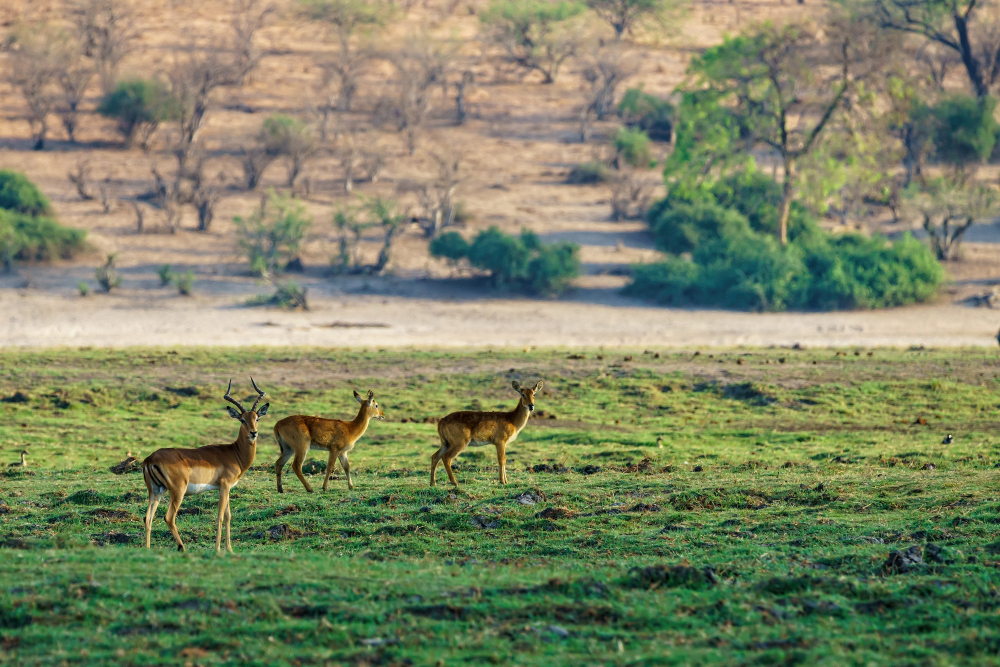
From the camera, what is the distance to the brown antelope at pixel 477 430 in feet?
42.9

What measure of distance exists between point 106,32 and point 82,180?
14461 millimetres

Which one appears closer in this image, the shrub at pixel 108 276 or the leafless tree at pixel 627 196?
the shrub at pixel 108 276

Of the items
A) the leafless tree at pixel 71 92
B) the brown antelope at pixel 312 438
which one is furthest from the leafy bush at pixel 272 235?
the brown antelope at pixel 312 438

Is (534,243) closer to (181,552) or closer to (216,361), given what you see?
(216,361)

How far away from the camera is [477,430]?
519 inches

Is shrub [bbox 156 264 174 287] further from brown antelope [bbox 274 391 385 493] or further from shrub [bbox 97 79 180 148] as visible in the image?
brown antelope [bbox 274 391 385 493]

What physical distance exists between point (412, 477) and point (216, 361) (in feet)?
35.7

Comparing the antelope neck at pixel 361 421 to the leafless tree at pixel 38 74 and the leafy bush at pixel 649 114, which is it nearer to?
the leafless tree at pixel 38 74

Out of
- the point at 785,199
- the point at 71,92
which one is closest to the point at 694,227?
the point at 785,199

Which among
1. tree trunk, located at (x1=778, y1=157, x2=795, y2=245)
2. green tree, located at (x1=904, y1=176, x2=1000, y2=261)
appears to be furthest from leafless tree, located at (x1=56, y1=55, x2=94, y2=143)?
green tree, located at (x1=904, y1=176, x2=1000, y2=261)

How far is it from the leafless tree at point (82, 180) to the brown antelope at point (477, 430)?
1247 inches

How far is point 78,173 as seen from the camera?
42.6 metres

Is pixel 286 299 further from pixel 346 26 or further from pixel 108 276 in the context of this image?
pixel 346 26

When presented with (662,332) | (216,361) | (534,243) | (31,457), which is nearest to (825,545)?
(31,457)
